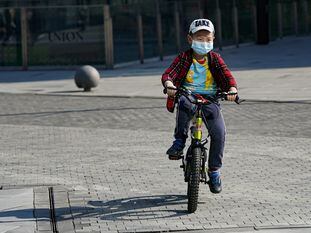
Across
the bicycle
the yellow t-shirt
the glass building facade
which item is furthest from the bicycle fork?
the glass building facade

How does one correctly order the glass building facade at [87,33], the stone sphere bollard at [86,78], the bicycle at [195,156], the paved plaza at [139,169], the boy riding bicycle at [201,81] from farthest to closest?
the glass building facade at [87,33]
the stone sphere bollard at [86,78]
the boy riding bicycle at [201,81]
the bicycle at [195,156]
the paved plaza at [139,169]

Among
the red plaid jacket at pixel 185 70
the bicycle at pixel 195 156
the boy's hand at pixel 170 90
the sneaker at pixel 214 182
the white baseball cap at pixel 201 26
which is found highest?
the white baseball cap at pixel 201 26

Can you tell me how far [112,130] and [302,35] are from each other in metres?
27.6

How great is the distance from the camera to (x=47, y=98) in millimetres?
20484

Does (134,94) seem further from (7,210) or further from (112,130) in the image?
(7,210)

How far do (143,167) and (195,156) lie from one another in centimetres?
266

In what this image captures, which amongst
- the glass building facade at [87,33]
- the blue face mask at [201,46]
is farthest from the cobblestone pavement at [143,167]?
the glass building facade at [87,33]

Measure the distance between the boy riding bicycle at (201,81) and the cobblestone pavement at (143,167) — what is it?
59 cm

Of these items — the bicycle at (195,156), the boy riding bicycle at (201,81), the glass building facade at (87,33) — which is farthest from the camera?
the glass building facade at (87,33)

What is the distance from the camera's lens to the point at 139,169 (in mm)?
11336

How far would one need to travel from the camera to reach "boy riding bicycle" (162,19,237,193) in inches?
357

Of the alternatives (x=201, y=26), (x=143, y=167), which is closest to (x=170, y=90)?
(x=201, y=26)

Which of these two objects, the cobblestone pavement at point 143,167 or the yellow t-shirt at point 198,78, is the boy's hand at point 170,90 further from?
the cobblestone pavement at point 143,167

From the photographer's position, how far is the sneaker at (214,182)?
365 inches
